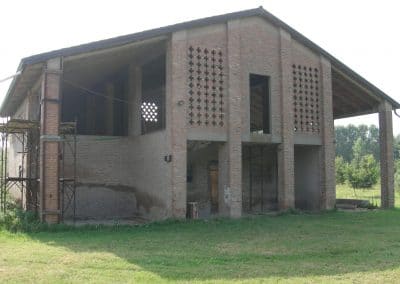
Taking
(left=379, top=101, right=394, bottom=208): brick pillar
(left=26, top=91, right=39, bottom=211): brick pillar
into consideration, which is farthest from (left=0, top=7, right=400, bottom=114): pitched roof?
(left=26, top=91, right=39, bottom=211): brick pillar

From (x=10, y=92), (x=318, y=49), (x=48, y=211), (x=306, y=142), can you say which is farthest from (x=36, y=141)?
(x=318, y=49)

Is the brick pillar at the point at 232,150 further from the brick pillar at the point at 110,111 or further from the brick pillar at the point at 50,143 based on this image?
the brick pillar at the point at 110,111

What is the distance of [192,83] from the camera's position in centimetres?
1719

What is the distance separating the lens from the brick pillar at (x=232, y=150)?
57.8ft

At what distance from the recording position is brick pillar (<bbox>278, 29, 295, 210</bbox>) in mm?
19219

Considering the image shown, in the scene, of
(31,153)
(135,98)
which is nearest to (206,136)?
(135,98)

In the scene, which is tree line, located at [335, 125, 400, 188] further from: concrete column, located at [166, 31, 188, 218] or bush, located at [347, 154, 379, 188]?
concrete column, located at [166, 31, 188, 218]

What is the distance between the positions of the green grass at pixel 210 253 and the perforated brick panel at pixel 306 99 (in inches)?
207

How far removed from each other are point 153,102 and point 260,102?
17.6 ft

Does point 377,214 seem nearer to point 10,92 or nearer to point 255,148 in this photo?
point 255,148

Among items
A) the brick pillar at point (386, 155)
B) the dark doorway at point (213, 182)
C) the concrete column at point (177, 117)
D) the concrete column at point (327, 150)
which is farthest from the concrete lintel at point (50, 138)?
the brick pillar at point (386, 155)

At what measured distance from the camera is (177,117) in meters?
16.7

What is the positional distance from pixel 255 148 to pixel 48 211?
35.0 ft

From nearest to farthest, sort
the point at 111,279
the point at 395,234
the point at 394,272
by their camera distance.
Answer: the point at 111,279 < the point at 394,272 < the point at 395,234
